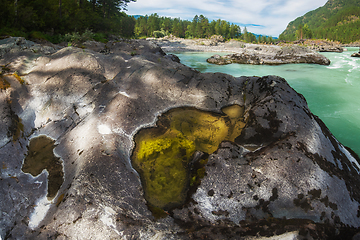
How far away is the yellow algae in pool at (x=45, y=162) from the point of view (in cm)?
374

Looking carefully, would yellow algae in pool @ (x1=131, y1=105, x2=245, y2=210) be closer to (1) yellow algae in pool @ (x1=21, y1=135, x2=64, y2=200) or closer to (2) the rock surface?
(2) the rock surface

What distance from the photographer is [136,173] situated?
155 inches

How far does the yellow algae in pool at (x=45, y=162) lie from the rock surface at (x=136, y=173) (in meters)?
0.11

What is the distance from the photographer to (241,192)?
11.3 ft

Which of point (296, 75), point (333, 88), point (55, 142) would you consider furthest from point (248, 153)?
point (296, 75)

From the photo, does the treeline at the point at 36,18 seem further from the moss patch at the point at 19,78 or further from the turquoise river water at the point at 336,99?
the turquoise river water at the point at 336,99

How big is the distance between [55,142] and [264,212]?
201 inches

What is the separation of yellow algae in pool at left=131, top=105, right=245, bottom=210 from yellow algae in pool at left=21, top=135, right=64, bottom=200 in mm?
1578

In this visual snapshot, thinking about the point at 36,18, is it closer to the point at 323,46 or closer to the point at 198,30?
the point at 323,46

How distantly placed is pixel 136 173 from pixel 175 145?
4.12 ft

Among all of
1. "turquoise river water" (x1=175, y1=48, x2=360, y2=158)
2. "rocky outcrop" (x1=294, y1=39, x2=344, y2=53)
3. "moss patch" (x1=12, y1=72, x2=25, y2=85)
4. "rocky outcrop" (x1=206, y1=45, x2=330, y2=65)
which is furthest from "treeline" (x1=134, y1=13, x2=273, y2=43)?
"moss patch" (x1=12, y1=72, x2=25, y2=85)

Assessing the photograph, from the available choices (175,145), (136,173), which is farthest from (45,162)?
(175,145)

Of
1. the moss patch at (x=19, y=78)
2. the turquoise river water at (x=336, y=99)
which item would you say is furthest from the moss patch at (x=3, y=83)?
the turquoise river water at (x=336, y=99)

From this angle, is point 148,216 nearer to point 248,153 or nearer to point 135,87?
point 248,153
